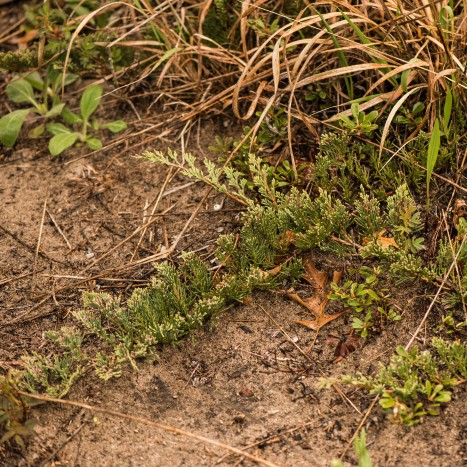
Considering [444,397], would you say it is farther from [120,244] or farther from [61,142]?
[61,142]

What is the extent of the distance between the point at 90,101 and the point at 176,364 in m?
1.49

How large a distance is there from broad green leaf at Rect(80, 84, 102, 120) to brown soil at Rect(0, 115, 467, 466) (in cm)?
32

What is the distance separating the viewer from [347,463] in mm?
2141

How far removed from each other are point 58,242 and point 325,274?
121cm

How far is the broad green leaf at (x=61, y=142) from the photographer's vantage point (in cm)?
315

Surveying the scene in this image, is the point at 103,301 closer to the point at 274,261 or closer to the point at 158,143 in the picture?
the point at 274,261

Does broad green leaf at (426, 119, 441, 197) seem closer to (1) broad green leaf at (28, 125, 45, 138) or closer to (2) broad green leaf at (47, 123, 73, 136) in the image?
(2) broad green leaf at (47, 123, 73, 136)

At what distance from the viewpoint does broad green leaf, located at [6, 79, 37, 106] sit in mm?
3398

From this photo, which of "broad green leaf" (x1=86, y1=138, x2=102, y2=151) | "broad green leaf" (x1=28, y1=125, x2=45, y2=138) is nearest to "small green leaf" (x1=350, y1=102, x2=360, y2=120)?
"broad green leaf" (x1=86, y1=138, x2=102, y2=151)

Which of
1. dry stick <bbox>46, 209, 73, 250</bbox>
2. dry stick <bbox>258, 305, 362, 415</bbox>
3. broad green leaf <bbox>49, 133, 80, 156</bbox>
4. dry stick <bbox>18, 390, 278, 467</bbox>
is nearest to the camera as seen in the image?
dry stick <bbox>18, 390, 278, 467</bbox>

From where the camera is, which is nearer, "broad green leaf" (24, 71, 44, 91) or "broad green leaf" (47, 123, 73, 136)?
"broad green leaf" (47, 123, 73, 136)

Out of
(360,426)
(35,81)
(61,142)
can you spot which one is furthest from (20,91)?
(360,426)

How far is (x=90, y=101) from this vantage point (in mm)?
3281

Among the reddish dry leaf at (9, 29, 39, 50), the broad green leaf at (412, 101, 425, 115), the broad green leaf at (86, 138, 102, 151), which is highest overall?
the reddish dry leaf at (9, 29, 39, 50)
